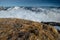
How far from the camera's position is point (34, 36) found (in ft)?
7.34

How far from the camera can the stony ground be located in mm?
2166

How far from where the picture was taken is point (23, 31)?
2238 mm

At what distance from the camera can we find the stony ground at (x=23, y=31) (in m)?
2.17

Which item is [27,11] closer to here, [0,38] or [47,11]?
[47,11]

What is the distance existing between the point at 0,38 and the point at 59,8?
498 cm

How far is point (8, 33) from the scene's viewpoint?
218cm

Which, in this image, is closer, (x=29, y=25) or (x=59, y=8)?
(x=29, y=25)

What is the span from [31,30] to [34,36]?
11 cm

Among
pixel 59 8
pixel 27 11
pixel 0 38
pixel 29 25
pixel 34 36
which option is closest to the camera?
pixel 0 38

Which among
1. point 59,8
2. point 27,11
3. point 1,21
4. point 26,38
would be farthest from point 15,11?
point 26,38

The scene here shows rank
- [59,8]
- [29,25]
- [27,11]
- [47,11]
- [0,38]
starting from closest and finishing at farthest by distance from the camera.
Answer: [0,38] → [29,25] → [27,11] → [47,11] → [59,8]

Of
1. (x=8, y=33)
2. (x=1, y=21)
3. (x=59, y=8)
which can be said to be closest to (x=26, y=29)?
(x=8, y=33)

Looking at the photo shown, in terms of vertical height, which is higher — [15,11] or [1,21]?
[1,21]

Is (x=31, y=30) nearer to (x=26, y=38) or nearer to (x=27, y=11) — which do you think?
(x=26, y=38)
